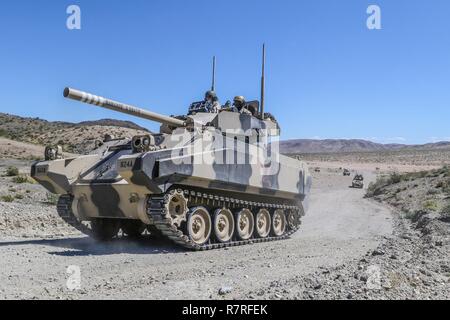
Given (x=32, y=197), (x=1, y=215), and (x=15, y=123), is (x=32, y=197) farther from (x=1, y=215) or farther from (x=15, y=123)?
(x=15, y=123)

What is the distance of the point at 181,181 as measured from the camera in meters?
10.6

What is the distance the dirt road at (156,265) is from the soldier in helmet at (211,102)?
13.5 feet

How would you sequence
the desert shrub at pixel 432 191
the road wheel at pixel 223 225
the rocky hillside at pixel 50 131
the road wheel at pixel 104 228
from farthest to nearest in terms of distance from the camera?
the rocky hillside at pixel 50 131
the desert shrub at pixel 432 191
the road wheel at pixel 104 228
the road wheel at pixel 223 225

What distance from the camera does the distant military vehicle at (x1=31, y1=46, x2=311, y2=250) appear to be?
33.6ft

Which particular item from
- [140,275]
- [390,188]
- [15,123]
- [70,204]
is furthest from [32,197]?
[15,123]

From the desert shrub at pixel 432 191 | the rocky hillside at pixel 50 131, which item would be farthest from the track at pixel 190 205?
the rocky hillside at pixel 50 131

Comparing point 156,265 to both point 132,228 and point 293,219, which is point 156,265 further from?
point 293,219

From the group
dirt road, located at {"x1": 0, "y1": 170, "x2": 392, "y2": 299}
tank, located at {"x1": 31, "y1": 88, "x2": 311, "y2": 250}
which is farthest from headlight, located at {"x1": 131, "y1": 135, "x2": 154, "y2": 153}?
dirt road, located at {"x1": 0, "y1": 170, "x2": 392, "y2": 299}

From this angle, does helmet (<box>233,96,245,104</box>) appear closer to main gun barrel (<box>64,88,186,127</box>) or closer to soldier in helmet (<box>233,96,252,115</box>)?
soldier in helmet (<box>233,96,252,115</box>)

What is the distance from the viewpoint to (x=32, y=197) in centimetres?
1934

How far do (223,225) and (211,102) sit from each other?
12.8 feet

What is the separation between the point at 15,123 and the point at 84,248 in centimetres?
6779

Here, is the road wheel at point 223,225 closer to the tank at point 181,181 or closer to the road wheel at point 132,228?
the tank at point 181,181

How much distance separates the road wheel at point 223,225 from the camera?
11727 mm
